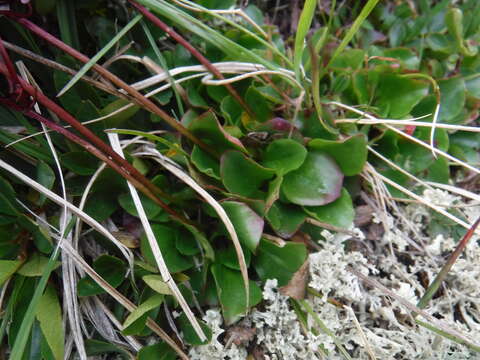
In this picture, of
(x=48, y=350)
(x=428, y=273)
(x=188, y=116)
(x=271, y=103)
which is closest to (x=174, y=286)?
(x=48, y=350)

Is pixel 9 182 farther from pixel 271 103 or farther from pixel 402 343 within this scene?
pixel 402 343

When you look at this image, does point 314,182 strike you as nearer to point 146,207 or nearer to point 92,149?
point 146,207

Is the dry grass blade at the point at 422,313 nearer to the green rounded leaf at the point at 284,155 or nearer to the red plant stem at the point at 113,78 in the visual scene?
the green rounded leaf at the point at 284,155

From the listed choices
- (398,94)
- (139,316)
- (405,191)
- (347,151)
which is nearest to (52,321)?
(139,316)

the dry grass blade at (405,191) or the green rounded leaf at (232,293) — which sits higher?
the dry grass blade at (405,191)

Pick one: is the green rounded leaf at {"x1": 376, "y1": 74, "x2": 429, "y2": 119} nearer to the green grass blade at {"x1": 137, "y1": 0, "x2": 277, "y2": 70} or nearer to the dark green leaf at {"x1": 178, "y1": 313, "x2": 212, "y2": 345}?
the green grass blade at {"x1": 137, "y1": 0, "x2": 277, "y2": 70}

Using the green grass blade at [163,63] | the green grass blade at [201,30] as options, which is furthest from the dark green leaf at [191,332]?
the green grass blade at [201,30]
